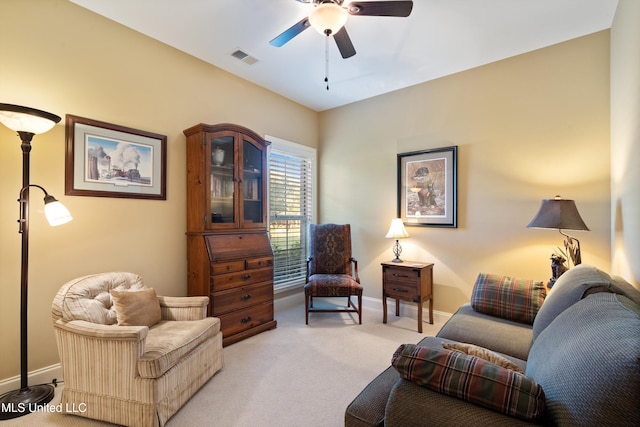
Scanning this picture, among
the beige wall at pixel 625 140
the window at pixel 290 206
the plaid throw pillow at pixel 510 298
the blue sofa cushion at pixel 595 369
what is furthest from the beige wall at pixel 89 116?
the beige wall at pixel 625 140

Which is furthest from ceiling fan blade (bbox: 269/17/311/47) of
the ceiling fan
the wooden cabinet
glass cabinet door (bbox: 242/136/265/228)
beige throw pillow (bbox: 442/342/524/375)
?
beige throw pillow (bbox: 442/342/524/375)

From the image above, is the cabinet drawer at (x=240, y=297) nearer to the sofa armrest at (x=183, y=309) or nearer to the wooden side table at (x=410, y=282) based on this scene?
the sofa armrest at (x=183, y=309)

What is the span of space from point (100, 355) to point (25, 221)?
41.8 inches

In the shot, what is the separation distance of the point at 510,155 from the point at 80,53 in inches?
161

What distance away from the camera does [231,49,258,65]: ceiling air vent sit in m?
3.02

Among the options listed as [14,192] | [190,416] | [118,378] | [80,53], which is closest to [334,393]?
[190,416]

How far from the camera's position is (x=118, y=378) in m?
1.75

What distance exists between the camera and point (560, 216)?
238cm

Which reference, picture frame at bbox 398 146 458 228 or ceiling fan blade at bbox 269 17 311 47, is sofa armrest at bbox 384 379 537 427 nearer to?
ceiling fan blade at bbox 269 17 311 47

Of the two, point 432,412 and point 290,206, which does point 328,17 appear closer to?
point 432,412

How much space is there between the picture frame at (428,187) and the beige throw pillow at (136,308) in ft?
9.61

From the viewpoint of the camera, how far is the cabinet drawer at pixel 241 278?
281 cm

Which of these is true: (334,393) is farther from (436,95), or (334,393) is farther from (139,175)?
(436,95)

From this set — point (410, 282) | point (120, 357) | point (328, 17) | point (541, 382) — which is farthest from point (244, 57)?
point (541, 382)
